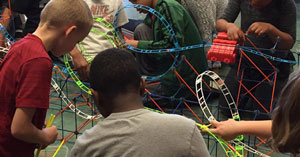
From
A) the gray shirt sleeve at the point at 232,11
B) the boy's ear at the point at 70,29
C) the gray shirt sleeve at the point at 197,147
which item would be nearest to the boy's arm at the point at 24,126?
the boy's ear at the point at 70,29

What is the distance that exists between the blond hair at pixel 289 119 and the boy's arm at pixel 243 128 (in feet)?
0.52

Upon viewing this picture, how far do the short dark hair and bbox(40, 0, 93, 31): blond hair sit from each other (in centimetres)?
24

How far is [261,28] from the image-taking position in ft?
5.17

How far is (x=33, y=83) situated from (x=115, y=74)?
0.25 m

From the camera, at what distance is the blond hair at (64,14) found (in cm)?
99

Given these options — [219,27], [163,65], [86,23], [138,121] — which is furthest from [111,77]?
[163,65]

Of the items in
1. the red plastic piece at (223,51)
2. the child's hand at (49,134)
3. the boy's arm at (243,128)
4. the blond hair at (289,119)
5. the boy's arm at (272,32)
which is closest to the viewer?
the blond hair at (289,119)

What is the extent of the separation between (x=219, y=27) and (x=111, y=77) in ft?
3.65

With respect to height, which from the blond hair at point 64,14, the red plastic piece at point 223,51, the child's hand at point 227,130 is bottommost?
the child's hand at point 227,130

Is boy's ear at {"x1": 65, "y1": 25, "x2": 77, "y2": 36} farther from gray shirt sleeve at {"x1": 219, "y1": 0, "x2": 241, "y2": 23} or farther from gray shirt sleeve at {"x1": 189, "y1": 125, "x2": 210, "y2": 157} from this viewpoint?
gray shirt sleeve at {"x1": 219, "y1": 0, "x2": 241, "y2": 23}

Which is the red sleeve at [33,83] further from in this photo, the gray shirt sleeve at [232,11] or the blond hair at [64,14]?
the gray shirt sleeve at [232,11]

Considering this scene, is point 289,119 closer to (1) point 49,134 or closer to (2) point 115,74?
(2) point 115,74

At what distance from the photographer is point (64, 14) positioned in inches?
38.8

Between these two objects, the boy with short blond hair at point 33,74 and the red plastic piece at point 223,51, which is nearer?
the boy with short blond hair at point 33,74
